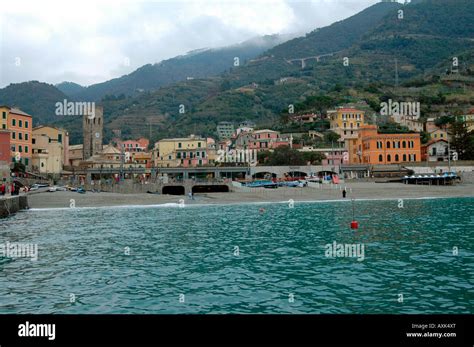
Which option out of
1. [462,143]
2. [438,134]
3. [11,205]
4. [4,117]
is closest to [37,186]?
[4,117]

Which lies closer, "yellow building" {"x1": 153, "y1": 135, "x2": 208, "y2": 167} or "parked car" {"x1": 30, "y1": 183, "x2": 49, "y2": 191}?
"parked car" {"x1": 30, "y1": 183, "x2": 49, "y2": 191}

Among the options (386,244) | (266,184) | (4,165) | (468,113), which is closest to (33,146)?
(4,165)

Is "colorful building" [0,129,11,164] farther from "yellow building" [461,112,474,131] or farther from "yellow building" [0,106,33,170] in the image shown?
"yellow building" [461,112,474,131]

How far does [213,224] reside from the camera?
3328cm

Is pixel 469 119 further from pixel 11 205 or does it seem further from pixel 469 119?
pixel 11 205

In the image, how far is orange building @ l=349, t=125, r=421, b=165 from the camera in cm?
9038

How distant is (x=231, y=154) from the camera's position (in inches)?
4195

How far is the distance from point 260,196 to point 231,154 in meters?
45.4

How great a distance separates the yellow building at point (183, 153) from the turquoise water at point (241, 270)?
218ft

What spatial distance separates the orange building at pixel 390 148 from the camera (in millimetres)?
90375

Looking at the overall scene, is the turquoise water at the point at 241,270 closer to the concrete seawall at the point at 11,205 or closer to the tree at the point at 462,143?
the concrete seawall at the point at 11,205

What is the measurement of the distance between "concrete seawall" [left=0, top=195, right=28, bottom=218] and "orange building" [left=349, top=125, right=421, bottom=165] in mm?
66399

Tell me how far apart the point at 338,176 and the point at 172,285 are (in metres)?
74.6

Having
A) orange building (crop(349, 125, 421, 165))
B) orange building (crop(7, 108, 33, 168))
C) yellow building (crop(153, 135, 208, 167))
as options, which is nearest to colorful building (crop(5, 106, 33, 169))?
orange building (crop(7, 108, 33, 168))
